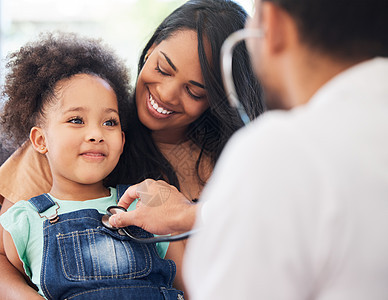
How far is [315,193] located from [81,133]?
2.79ft

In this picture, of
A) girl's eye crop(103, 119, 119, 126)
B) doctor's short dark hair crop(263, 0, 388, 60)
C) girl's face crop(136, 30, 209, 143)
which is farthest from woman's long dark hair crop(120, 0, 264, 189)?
doctor's short dark hair crop(263, 0, 388, 60)

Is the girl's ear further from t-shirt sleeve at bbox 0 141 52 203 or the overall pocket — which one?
the overall pocket

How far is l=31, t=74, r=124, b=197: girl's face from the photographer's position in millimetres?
1270

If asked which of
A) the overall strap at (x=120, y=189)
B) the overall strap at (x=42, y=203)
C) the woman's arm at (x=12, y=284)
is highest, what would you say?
A: the overall strap at (x=120, y=189)

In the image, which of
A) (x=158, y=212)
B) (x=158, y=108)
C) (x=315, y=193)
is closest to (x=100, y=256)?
(x=158, y=212)

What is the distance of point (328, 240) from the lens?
546 millimetres

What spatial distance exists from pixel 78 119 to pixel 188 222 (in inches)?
17.2

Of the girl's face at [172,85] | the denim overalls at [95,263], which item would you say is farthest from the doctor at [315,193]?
the girl's face at [172,85]

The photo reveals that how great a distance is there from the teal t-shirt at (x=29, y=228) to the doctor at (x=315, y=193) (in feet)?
2.34

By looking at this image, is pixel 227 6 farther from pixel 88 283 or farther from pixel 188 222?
pixel 88 283

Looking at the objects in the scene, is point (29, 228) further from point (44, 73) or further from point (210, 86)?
point (210, 86)

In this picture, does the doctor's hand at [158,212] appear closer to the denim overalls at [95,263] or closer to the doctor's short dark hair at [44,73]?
the denim overalls at [95,263]

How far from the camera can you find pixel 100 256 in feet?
3.91

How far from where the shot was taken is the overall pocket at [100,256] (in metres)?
1.17
